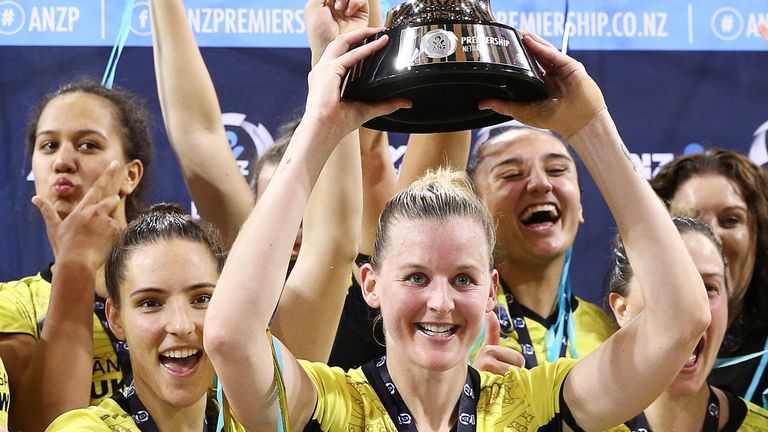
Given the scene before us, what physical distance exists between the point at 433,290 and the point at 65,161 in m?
1.14

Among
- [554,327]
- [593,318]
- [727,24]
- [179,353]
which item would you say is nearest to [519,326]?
[554,327]

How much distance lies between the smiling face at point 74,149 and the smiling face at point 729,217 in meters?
1.40

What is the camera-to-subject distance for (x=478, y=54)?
4.99 feet

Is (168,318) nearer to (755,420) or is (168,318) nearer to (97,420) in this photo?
(97,420)

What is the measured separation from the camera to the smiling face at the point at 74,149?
8.22 ft

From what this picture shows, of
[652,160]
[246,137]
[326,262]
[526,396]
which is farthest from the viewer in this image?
[652,160]

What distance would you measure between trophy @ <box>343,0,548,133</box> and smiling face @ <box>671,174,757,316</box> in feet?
3.98

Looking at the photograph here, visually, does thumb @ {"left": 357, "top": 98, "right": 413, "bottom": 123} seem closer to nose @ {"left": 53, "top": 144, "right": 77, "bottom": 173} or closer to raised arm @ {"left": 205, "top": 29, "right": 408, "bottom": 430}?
raised arm @ {"left": 205, "top": 29, "right": 408, "bottom": 430}

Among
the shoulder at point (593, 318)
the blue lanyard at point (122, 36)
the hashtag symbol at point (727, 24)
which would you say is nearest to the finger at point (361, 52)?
the blue lanyard at point (122, 36)

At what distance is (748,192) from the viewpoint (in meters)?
2.80

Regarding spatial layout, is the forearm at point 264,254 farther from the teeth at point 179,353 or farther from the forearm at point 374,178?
the forearm at point 374,178

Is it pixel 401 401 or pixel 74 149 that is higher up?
pixel 74 149

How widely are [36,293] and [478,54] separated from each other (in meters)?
1.33

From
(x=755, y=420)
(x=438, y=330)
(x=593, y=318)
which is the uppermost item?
(x=593, y=318)
